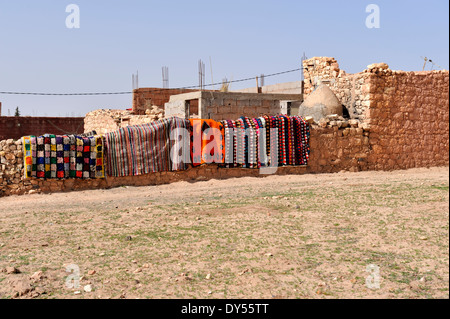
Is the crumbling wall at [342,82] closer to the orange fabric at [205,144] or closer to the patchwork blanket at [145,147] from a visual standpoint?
the orange fabric at [205,144]

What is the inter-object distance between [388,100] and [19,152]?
33.1 ft

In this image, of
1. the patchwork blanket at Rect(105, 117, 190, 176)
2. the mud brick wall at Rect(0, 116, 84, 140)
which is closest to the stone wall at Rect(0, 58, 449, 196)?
the patchwork blanket at Rect(105, 117, 190, 176)

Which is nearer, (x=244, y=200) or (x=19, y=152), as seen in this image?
(x=244, y=200)

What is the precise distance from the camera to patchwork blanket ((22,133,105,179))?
11227mm

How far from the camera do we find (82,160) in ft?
38.1

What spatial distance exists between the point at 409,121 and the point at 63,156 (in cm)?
977

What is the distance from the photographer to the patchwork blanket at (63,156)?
1123 cm

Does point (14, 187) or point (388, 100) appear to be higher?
point (388, 100)

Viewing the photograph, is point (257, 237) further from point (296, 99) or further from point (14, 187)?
point (296, 99)

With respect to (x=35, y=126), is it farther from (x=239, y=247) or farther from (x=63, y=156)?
(x=239, y=247)

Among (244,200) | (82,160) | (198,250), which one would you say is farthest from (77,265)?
(82,160)

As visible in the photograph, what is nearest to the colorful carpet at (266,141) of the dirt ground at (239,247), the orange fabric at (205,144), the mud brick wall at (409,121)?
the orange fabric at (205,144)
